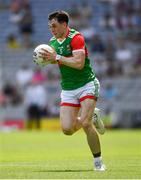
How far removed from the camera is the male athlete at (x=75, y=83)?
14.0m

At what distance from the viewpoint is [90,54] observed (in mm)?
38062

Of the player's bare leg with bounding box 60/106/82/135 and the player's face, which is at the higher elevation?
the player's face

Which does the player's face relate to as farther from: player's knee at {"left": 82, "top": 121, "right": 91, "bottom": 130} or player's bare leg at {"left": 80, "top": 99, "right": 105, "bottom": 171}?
player's knee at {"left": 82, "top": 121, "right": 91, "bottom": 130}

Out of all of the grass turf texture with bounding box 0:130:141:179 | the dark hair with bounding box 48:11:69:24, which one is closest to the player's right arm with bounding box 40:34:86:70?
the dark hair with bounding box 48:11:69:24

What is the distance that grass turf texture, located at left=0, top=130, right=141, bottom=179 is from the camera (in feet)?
43.0

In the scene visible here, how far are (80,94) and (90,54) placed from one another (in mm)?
23732

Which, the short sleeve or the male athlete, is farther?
the short sleeve

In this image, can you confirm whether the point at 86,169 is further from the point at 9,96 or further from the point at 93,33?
the point at 93,33

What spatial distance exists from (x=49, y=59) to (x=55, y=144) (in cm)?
1219

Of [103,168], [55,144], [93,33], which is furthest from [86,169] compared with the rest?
[93,33]

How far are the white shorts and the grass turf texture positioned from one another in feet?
3.90

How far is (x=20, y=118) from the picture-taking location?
122ft

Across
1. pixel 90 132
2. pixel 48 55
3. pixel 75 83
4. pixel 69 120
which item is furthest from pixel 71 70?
pixel 90 132

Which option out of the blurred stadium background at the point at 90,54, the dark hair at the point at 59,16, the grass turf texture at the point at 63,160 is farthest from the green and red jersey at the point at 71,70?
the blurred stadium background at the point at 90,54
